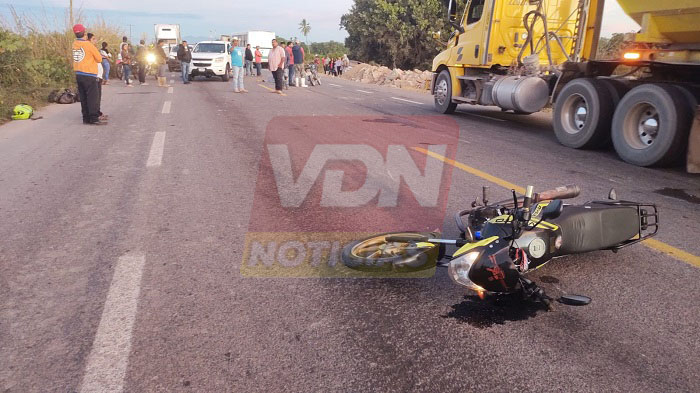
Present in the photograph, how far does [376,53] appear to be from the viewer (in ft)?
163

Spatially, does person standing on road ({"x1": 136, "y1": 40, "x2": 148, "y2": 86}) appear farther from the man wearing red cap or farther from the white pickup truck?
the man wearing red cap

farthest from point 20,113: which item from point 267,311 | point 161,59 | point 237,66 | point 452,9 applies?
point 267,311

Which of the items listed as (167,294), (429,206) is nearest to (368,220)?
(429,206)

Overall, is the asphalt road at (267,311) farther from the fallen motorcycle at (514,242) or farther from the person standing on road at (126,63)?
the person standing on road at (126,63)

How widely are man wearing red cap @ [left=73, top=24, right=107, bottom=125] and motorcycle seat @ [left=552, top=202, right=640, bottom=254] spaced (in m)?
9.19

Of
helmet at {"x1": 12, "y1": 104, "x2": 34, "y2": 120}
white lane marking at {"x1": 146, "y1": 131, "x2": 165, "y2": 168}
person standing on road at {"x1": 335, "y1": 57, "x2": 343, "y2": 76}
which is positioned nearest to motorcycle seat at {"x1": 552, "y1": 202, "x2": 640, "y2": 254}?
white lane marking at {"x1": 146, "y1": 131, "x2": 165, "y2": 168}

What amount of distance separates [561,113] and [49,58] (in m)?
18.7

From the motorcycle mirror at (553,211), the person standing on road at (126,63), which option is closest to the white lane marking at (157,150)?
the motorcycle mirror at (553,211)

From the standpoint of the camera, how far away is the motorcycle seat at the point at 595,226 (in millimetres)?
3245

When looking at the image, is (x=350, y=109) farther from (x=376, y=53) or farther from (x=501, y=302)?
(x=376, y=53)

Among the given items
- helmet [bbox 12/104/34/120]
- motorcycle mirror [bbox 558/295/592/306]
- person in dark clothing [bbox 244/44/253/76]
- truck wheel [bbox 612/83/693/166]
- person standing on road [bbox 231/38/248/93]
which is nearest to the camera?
motorcycle mirror [bbox 558/295/592/306]

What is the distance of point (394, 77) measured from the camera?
30.9 metres

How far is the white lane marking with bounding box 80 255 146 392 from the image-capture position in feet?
7.53

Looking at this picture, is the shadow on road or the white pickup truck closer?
the shadow on road
